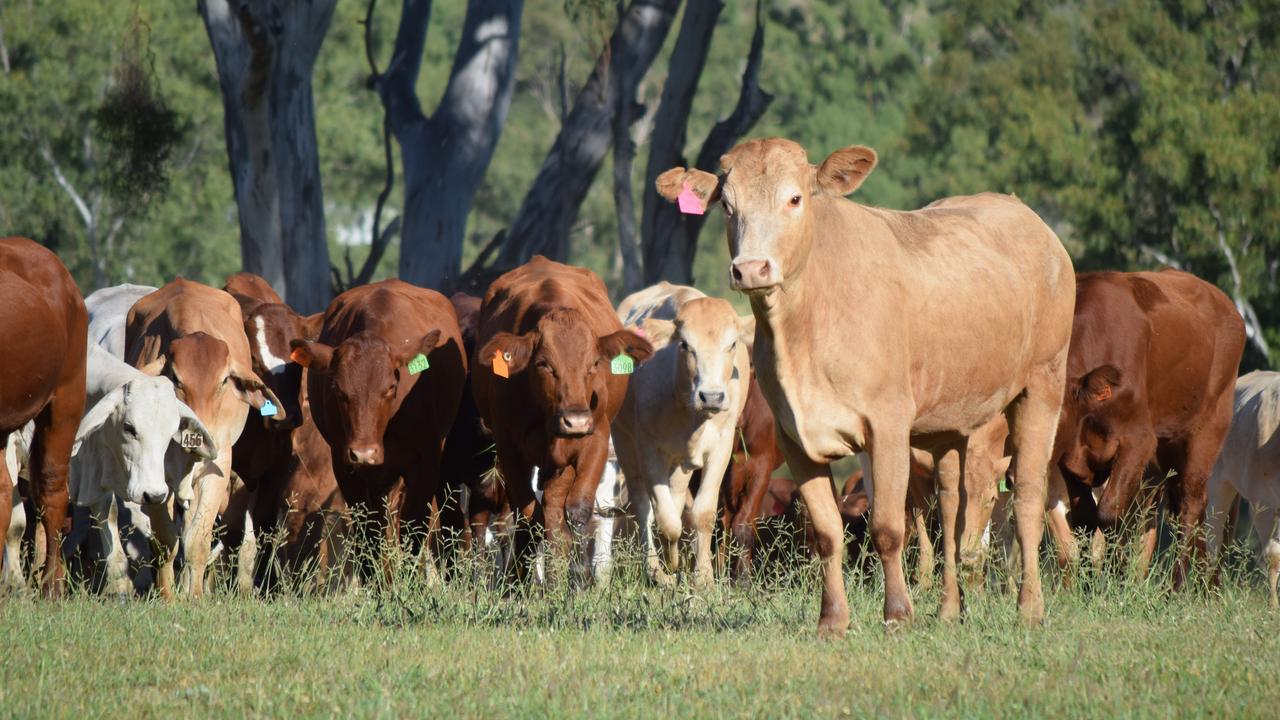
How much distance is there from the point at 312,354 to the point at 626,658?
14.7ft

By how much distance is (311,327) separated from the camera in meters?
12.0

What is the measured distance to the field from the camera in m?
5.48

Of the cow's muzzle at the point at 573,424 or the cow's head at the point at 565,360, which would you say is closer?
the cow's muzzle at the point at 573,424

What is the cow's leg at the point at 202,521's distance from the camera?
10148 millimetres

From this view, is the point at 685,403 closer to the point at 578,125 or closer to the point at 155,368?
the point at 155,368

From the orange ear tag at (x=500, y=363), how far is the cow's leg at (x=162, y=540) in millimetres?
2121

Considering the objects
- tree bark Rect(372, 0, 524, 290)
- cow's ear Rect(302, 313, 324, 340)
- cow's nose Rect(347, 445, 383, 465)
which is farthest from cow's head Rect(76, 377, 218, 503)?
tree bark Rect(372, 0, 524, 290)

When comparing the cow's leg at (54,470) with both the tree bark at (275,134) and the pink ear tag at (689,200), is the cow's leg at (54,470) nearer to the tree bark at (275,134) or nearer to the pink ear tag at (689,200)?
the pink ear tag at (689,200)

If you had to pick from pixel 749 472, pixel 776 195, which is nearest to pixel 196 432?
pixel 749 472

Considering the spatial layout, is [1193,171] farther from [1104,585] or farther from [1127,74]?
[1104,585]

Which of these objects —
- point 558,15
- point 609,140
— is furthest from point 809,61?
point 609,140

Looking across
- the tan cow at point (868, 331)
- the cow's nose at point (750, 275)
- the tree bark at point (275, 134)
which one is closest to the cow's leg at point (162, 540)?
the tan cow at point (868, 331)

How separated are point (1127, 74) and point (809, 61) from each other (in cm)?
1634

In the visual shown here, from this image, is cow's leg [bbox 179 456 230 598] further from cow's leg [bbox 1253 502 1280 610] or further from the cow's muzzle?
cow's leg [bbox 1253 502 1280 610]
